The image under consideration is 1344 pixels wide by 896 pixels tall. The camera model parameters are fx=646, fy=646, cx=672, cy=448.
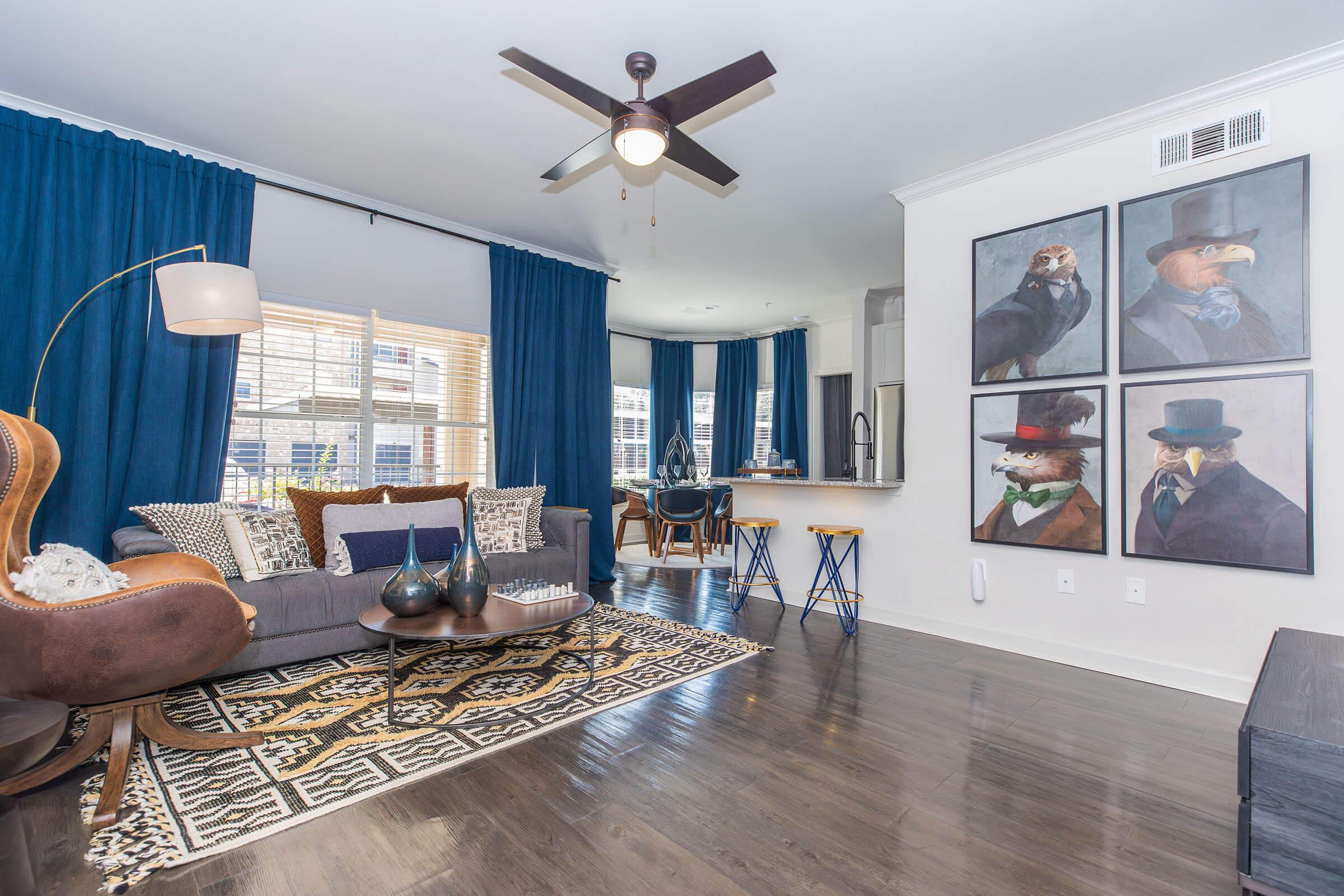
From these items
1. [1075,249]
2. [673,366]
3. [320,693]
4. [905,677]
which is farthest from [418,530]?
[673,366]

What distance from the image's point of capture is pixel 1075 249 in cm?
339

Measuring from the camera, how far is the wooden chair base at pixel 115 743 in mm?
1887

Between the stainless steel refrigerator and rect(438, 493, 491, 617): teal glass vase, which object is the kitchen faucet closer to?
the stainless steel refrigerator

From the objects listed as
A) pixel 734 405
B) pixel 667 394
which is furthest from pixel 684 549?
pixel 667 394

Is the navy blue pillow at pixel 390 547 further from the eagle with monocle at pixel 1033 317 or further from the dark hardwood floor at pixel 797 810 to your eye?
the eagle with monocle at pixel 1033 317

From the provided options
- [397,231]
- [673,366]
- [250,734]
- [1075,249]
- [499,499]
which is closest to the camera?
[250,734]

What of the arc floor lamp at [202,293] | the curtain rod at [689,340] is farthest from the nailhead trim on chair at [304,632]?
the curtain rod at [689,340]

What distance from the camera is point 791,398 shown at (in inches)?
312

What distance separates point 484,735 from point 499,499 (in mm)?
2074

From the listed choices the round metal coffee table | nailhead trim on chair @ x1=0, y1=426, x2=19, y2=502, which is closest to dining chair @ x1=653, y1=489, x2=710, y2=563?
the round metal coffee table

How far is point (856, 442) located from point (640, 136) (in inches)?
202

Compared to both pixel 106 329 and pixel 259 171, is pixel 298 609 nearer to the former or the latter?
pixel 106 329

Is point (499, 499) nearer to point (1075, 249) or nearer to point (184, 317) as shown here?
point (184, 317)

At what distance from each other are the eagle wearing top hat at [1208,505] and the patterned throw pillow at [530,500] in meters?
3.39
